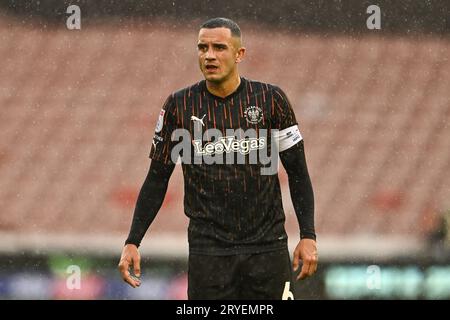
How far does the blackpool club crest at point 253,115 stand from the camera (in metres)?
4.72

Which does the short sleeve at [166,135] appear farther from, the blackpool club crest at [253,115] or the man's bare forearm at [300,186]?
the man's bare forearm at [300,186]

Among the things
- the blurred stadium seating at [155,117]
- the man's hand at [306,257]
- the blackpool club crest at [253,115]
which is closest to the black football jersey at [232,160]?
the blackpool club crest at [253,115]

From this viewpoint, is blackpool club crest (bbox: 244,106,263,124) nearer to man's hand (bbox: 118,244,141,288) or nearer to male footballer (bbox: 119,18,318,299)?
male footballer (bbox: 119,18,318,299)

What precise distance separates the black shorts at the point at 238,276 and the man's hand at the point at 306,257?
0.48 ft

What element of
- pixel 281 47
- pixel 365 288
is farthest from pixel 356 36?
pixel 365 288

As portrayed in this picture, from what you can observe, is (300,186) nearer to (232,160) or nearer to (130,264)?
(232,160)

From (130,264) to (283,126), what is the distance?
1073 mm

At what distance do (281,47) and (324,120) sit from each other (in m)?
1.70

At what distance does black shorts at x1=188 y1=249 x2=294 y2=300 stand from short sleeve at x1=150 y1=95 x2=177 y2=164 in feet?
1.81

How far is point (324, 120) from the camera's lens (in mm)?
14039

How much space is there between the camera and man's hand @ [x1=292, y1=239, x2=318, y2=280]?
4574 mm

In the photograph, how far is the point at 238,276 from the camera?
4.71m

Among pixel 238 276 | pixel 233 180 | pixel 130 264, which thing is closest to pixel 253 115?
pixel 233 180

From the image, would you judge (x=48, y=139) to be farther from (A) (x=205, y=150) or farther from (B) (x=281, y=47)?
(A) (x=205, y=150)
